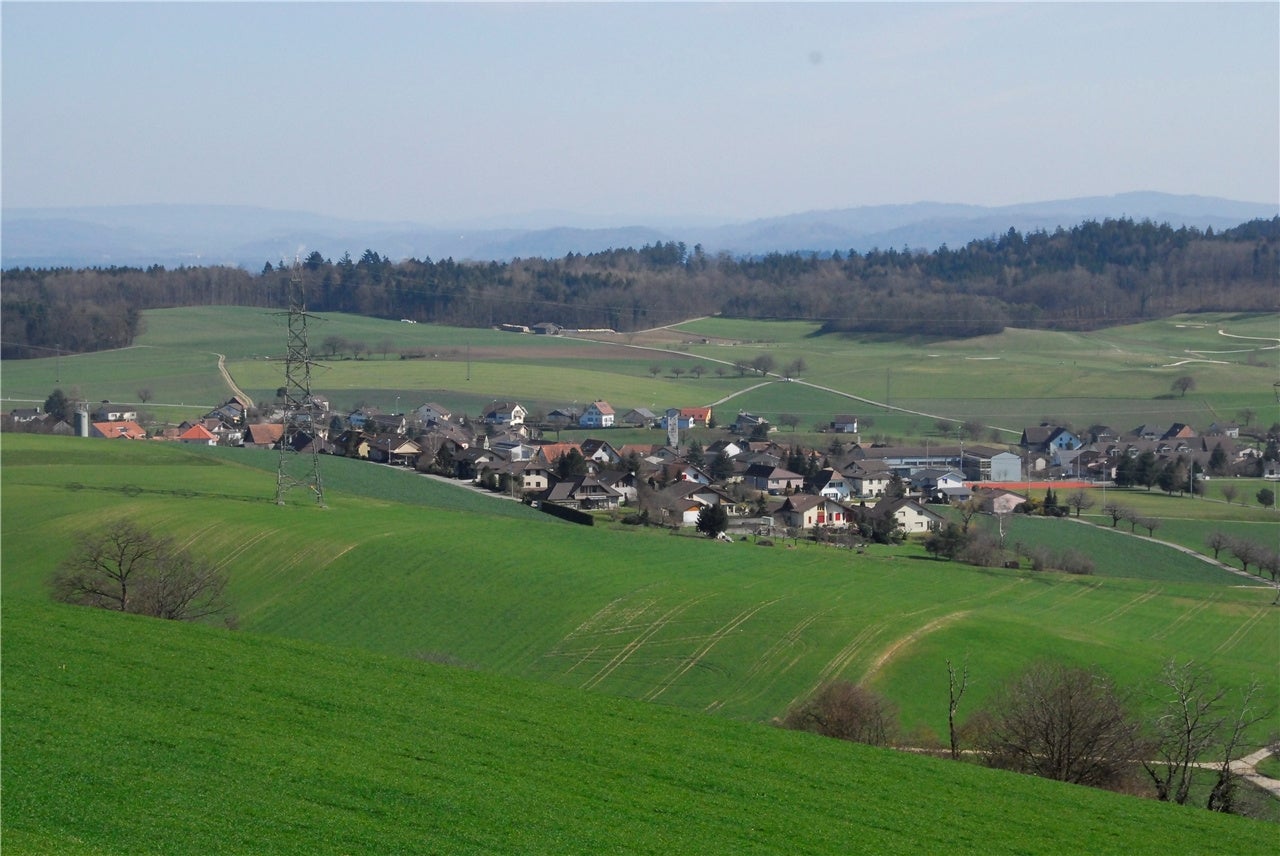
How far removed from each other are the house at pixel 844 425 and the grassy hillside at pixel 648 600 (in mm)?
23696

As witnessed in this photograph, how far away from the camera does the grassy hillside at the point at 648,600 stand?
61.8 ft

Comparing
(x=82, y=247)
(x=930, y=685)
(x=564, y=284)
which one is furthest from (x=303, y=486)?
(x=82, y=247)

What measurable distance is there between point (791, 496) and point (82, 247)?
187873 mm

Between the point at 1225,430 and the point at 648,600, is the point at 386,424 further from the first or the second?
the point at 1225,430

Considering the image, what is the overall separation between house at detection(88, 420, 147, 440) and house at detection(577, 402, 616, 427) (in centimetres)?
1777

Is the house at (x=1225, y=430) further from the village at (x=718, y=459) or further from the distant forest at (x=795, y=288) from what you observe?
the distant forest at (x=795, y=288)

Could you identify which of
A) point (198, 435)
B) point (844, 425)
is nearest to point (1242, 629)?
point (844, 425)

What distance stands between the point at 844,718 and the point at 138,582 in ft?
34.9

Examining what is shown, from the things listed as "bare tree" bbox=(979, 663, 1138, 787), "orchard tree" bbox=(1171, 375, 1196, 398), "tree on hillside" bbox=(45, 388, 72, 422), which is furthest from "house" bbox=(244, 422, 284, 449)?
"orchard tree" bbox=(1171, 375, 1196, 398)

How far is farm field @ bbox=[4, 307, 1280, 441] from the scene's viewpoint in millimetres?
58344

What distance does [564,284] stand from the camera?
101125 mm

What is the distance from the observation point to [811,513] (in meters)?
35.4

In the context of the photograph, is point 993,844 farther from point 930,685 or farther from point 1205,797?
point 930,685

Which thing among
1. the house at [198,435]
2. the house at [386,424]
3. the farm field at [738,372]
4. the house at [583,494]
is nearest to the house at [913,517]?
the house at [583,494]
